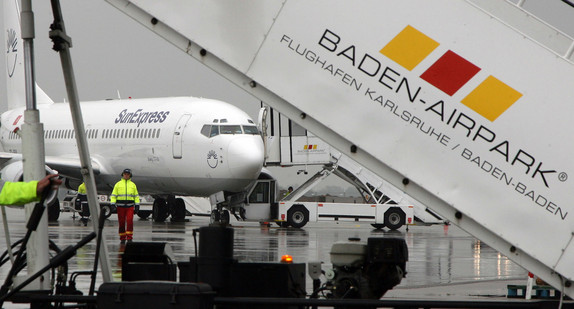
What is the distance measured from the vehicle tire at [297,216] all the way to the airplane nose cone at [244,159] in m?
5.25

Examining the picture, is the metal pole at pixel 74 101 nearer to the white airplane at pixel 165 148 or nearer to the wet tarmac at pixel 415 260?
the wet tarmac at pixel 415 260

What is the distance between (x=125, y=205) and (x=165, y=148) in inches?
304

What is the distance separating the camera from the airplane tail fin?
40.6 metres

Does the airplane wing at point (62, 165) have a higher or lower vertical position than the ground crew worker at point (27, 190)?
higher

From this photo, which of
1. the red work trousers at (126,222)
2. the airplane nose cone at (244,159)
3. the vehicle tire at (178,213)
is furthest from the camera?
the vehicle tire at (178,213)

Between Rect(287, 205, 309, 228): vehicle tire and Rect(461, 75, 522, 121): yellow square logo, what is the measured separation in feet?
87.5

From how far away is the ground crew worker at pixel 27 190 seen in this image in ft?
20.3

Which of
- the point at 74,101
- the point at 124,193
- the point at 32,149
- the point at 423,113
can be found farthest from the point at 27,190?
the point at 124,193

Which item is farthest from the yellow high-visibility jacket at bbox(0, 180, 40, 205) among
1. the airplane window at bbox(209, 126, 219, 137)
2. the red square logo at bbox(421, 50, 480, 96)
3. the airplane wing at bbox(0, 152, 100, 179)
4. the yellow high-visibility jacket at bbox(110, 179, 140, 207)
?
the airplane wing at bbox(0, 152, 100, 179)

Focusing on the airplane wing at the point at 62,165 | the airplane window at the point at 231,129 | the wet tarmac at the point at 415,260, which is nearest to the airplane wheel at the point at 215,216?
the airplane window at the point at 231,129

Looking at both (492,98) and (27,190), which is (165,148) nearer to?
(27,190)

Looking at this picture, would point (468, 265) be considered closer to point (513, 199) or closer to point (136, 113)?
point (513, 199)

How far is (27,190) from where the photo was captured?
629 cm

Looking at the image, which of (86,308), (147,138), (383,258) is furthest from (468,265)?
(147,138)
